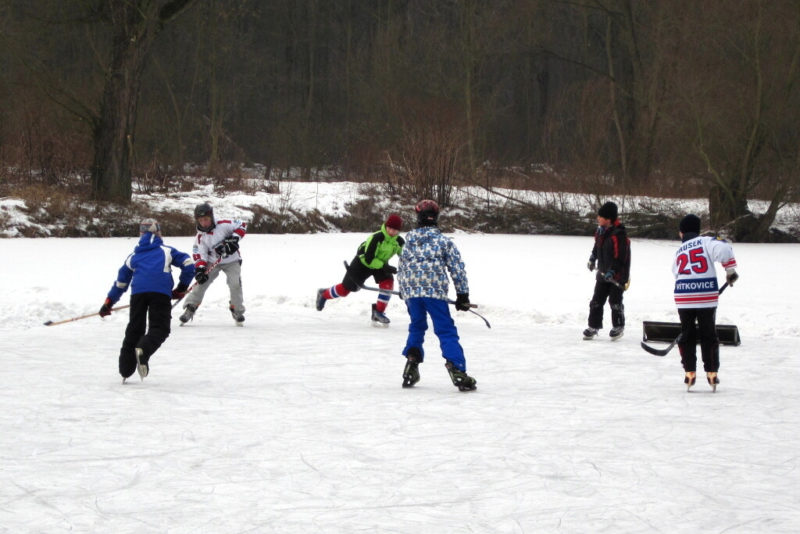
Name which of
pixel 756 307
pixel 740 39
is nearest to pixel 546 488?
pixel 756 307

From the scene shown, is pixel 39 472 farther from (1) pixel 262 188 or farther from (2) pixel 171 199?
(1) pixel 262 188

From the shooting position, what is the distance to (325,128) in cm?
3712

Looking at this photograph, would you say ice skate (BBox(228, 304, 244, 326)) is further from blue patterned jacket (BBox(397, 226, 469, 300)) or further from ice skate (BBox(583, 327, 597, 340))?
blue patterned jacket (BBox(397, 226, 469, 300))

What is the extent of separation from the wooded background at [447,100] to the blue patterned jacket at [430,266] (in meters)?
14.6

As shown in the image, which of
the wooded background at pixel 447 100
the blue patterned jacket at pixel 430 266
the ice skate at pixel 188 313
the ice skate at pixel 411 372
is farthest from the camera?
the wooded background at pixel 447 100

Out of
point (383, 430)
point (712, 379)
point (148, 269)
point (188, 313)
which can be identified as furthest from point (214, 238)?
point (712, 379)

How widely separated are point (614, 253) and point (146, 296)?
4.44 meters

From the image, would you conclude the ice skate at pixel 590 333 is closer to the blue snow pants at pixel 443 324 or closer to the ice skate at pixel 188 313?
the blue snow pants at pixel 443 324

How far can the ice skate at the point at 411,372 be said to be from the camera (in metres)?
6.34

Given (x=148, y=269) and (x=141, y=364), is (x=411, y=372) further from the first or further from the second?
(x=148, y=269)

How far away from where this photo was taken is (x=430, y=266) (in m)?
6.03

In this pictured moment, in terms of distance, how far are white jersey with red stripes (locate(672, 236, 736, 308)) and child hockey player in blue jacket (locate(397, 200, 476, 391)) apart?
4.96 ft

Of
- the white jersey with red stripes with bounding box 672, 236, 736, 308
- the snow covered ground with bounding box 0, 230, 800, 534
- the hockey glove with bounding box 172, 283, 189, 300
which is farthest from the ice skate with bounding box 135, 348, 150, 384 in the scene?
the white jersey with red stripes with bounding box 672, 236, 736, 308

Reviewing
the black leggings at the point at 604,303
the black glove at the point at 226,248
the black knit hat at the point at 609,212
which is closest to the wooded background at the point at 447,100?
the black glove at the point at 226,248
